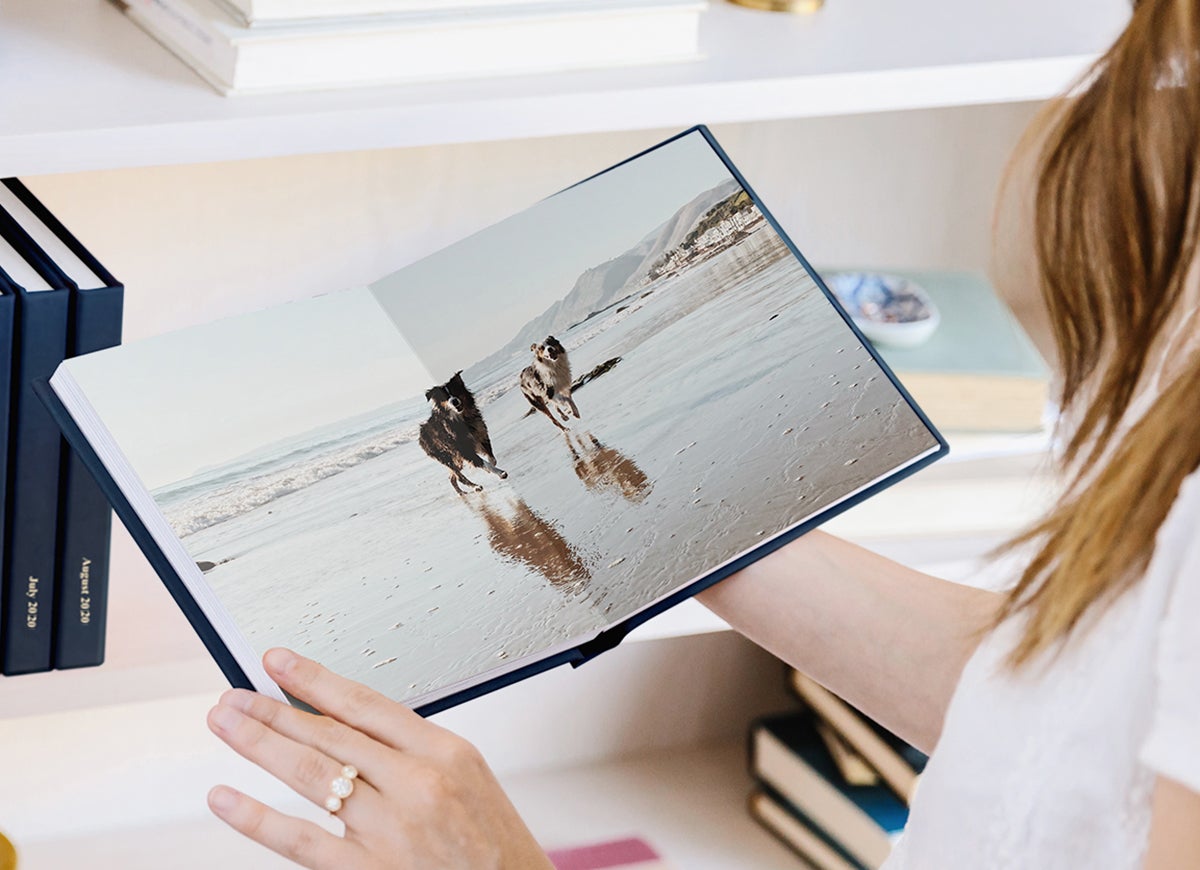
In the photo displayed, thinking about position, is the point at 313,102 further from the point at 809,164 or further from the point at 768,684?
the point at 768,684

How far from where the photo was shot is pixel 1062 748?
1.63ft

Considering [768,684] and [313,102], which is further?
[768,684]

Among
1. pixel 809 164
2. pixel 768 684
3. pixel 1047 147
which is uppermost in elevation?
pixel 809 164

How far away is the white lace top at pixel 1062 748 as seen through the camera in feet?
1.50

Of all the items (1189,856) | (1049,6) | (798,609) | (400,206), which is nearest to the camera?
Answer: (1189,856)

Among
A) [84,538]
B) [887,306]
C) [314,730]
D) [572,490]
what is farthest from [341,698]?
[887,306]

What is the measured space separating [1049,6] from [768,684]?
2.31ft

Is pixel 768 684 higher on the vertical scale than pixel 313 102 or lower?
lower

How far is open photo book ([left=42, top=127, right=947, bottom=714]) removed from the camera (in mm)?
532

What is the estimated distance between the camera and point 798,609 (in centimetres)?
69

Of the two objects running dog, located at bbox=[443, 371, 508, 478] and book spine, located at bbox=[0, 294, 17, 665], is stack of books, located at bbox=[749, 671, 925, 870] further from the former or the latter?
book spine, located at bbox=[0, 294, 17, 665]

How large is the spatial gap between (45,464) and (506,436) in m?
0.25

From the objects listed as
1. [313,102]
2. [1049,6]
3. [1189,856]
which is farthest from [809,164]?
[1189,856]

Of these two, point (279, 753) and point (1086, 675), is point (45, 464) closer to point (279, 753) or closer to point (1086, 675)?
point (279, 753)
